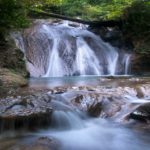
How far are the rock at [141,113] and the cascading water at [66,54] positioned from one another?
289 inches

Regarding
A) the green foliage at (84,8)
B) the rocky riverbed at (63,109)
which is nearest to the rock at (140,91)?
A: the rocky riverbed at (63,109)

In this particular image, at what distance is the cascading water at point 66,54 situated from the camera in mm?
14992

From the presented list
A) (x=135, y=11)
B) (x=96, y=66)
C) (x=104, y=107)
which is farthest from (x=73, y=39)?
(x=104, y=107)

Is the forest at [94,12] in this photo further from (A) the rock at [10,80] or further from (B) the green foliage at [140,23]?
(A) the rock at [10,80]

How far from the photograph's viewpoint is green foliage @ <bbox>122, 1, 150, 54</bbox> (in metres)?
16.1

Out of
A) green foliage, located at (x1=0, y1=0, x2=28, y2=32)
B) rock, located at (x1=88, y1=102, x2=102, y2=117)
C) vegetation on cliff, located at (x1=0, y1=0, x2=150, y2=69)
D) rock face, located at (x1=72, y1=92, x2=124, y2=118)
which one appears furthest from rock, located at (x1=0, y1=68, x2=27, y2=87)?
rock, located at (x1=88, y1=102, x2=102, y2=117)

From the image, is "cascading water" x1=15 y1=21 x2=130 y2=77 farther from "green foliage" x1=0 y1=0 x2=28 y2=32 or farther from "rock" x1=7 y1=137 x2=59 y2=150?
"rock" x1=7 y1=137 x2=59 y2=150

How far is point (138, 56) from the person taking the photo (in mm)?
15898

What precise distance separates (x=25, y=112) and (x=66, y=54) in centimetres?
899

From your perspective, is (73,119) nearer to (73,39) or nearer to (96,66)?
(96,66)

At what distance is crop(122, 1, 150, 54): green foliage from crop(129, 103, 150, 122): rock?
871cm

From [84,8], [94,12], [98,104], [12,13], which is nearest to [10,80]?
[12,13]

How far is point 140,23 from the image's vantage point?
16.2 m

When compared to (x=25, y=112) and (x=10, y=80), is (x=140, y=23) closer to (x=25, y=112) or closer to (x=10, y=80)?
(x=10, y=80)
